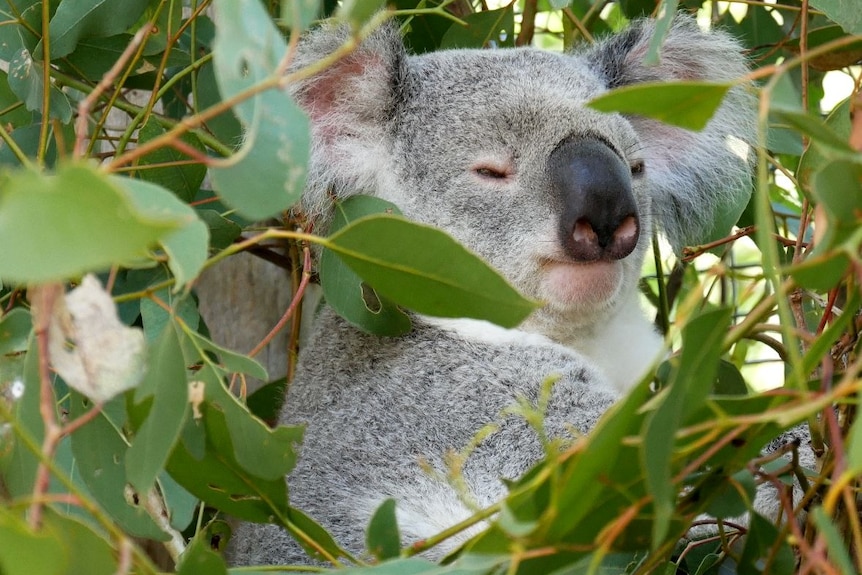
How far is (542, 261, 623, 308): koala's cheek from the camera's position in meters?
2.21

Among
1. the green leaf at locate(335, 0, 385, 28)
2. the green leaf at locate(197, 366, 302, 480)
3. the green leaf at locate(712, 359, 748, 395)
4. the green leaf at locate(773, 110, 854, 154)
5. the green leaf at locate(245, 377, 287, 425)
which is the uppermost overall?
the green leaf at locate(335, 0, 385, 28)

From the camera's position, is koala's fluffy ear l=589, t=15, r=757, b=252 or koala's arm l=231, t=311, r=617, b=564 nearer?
koala's arm l=231, t=311, r=617, b=564

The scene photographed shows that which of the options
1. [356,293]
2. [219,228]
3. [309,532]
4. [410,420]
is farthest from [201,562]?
[219,228]

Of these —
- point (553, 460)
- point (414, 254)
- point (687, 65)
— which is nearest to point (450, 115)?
point (687, 65)

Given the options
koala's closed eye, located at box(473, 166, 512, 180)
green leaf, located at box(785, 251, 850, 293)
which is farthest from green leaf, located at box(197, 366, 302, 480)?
koala's closed eye, located at box(473, 166, 512, 180)

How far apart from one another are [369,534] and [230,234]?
45.2 inches

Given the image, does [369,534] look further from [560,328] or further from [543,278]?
[560,328]

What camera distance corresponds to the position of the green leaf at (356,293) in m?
1.99

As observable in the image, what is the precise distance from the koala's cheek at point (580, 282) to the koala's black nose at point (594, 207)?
0.05 meters

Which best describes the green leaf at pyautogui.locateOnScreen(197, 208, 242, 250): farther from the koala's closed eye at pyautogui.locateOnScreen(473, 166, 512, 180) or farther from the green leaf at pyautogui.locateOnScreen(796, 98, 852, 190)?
the green leaf at pyautogui.locateOnScreen(796, 98, 852, 190)

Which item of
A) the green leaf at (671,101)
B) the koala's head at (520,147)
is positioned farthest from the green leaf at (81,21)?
the green leaf at (671,101)

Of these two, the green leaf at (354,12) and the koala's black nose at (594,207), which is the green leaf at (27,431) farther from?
the koala's black nose at (594,207)

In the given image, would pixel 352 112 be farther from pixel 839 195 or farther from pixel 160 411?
pixel 839 195

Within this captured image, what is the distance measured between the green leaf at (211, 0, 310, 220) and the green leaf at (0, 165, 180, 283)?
191mm
